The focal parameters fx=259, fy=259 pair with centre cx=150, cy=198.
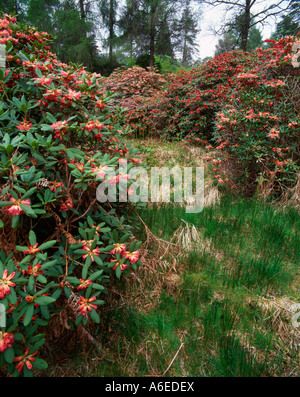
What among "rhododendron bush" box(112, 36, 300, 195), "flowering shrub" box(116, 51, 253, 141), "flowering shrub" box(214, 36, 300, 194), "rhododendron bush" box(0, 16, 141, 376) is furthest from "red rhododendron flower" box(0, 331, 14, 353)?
"flowering shrub" box(116, 51, 253, 141)

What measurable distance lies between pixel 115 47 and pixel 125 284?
44.5 feet

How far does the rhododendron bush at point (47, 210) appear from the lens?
42.1 inches

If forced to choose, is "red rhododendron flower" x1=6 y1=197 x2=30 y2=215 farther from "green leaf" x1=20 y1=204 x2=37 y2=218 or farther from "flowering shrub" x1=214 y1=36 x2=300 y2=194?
"flowering shrub" x1=214 y1=36 x2=300 y2=194

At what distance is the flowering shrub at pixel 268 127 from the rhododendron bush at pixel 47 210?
188 centimetres

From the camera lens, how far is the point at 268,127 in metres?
3.14

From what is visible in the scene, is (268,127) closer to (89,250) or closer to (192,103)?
(192,103)

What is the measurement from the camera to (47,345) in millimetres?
1360

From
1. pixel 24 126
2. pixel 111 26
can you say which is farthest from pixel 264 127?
pixel 111 26

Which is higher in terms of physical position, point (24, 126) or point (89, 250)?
point (24, 126)

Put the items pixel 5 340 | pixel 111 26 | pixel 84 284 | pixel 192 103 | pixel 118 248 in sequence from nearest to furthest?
pixel 5 340
pixel 84 284
pixel 118 248
pixel 192 103
pixel 111 26

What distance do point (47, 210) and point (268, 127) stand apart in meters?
2.81

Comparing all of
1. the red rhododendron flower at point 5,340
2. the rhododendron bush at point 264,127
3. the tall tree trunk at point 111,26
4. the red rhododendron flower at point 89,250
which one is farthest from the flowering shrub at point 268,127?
the tall tree trunk at point 111,26

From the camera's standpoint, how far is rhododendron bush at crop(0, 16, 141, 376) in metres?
1.07

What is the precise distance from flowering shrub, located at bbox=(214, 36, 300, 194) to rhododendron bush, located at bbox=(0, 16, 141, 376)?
188 centimetres
